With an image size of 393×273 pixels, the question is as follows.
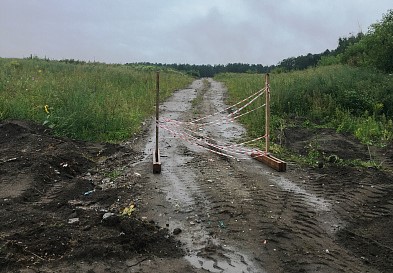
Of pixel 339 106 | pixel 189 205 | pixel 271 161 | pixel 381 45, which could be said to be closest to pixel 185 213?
pixel 189 205

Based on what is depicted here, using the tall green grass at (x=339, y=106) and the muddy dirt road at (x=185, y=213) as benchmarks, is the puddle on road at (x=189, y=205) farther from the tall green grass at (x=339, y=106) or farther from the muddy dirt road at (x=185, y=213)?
the tall green grass at (x=339, y=106)

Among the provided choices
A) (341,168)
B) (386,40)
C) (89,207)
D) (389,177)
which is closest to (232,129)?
(341,168)

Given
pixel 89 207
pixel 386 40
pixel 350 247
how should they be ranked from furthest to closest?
pixel 386 40
pixel 89 207
pixel 350 247

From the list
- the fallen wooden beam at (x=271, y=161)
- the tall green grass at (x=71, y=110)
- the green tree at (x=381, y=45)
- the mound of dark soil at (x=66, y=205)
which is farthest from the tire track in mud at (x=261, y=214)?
the green tree at (x=381, y=45)

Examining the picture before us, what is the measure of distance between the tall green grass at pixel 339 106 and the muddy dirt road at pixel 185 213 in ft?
8.96

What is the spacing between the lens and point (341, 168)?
791cm

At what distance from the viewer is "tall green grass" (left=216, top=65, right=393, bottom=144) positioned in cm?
1170

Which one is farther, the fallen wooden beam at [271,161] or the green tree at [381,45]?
the green tree at [381,45]

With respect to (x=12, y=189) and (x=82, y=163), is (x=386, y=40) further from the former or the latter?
(x=12, y=189)

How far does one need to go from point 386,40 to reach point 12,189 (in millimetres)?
16601

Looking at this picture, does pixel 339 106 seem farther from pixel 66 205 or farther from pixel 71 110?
pixel 66 205

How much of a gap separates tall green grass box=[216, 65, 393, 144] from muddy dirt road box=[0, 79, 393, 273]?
2731 millimetres

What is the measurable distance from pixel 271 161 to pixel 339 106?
6.44 meters

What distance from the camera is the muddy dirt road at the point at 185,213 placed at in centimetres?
425
